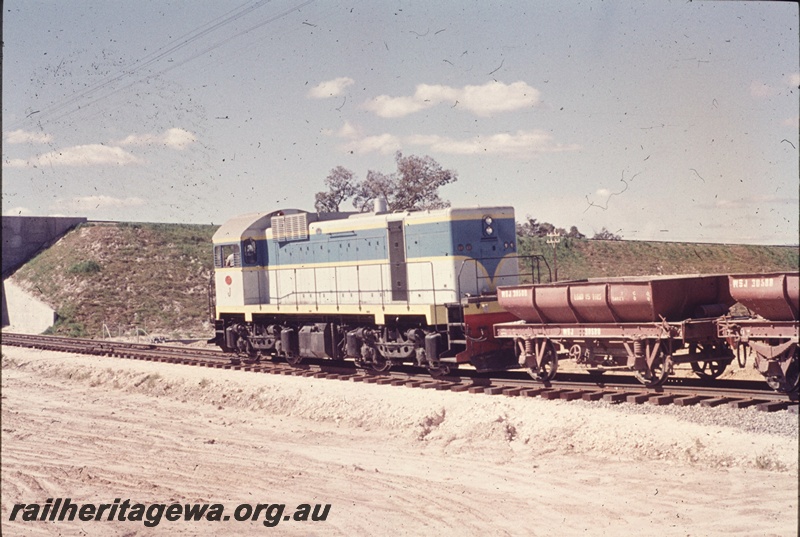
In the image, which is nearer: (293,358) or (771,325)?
(771,325)

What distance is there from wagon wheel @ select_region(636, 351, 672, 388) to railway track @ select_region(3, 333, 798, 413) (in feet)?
0.40

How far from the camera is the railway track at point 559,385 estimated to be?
40.6 ft

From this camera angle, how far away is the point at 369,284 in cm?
1898

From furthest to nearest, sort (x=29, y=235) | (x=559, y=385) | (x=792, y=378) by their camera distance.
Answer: (x=29, y=235) < (x=559, y=385) < (x=792, y=378)

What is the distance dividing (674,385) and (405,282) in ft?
21.8

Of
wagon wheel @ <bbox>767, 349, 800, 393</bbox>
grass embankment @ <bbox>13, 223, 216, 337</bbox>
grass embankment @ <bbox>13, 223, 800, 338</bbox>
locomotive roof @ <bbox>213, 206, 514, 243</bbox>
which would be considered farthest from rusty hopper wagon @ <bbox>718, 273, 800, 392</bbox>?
grass embankment @ <bbox>13, 223, 216, 337</bbox>

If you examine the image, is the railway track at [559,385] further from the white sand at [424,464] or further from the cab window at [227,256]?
the cab window at [227,256]

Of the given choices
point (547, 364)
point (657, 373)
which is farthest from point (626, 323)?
point (547, 364)

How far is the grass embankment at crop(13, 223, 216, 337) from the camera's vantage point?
43031 millimetres

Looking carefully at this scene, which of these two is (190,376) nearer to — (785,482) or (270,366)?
(270,366)

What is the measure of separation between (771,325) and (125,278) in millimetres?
43333

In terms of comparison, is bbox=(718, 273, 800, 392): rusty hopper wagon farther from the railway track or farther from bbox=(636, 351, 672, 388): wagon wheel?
bbox=(636, 351, 672, 388): wagon wheel

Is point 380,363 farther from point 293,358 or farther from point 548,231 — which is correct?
point 548,231

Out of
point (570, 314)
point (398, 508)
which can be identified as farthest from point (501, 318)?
point (398, 508)
